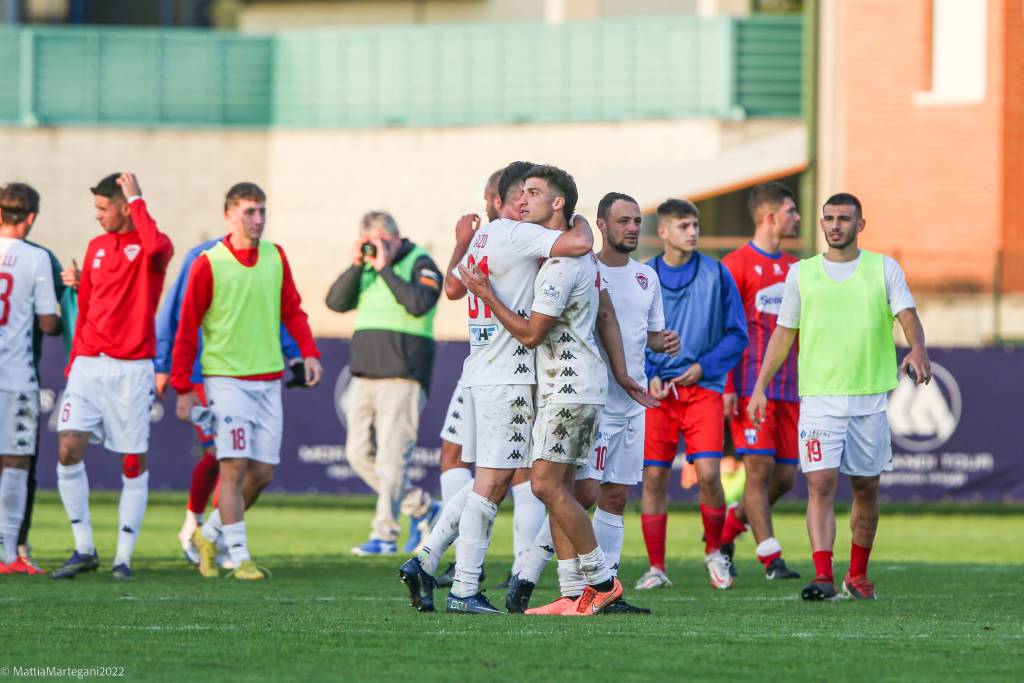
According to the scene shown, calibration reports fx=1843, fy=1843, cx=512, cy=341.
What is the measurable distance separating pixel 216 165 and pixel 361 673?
1016 inches

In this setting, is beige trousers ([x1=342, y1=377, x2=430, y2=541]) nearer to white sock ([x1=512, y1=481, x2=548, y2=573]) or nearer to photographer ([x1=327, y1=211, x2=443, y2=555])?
photographer ([x1=327, y1=211, x2=443, y2=555])

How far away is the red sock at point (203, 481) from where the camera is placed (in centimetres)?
1252

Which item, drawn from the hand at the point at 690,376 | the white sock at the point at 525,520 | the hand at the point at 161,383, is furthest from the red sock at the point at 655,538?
the hand at the point at 161,383

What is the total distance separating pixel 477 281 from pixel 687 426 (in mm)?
3210

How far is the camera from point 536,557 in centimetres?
920

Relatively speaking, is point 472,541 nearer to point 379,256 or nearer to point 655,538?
point 655,538

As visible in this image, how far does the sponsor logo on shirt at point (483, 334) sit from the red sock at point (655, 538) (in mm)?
2837

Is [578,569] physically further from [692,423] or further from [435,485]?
[435,485]

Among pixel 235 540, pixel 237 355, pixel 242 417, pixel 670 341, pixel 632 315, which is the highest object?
pixel 632 315

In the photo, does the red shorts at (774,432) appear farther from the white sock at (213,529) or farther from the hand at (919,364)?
the white sock at (213,529)

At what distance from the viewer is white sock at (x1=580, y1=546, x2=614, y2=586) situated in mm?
8875

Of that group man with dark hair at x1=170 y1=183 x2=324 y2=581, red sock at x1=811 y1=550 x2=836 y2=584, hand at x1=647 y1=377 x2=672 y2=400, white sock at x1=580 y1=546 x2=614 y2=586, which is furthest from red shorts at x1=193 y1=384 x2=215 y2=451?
red sock at x1=811 y1=550 x2=836 y2=584

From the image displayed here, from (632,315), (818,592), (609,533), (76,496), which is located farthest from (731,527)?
(76,496)

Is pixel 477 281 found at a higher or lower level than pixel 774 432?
higher
